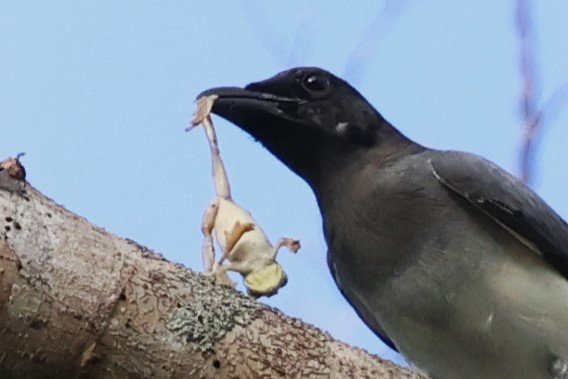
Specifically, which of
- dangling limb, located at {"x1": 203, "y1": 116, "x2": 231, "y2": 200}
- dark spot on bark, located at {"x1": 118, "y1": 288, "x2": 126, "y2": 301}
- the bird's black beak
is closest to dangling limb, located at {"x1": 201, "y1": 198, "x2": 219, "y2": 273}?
dangling limb, located at {"x1": 203, "y1": 116, "x2": 231, "y2": 200}

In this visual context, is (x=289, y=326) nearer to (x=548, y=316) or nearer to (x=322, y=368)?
(x=322, y=368)

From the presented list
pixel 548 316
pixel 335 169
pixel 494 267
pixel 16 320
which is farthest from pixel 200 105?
pixel 16 320

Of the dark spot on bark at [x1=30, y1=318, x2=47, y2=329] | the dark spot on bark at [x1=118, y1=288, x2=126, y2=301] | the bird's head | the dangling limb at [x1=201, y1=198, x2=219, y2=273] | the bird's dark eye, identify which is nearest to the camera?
the dark spot on bark at [x1=30, y1=318, x2=47, y2=329]

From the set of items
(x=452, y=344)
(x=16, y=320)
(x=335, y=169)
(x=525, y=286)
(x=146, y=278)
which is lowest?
(x=16, y=320)

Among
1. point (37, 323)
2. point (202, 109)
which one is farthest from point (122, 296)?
point (202, 109)

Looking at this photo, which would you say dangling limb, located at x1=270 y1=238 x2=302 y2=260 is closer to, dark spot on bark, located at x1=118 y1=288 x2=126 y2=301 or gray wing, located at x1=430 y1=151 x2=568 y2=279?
dark spot on bark, located at x1=118 y1=288 x2=126 y2=301

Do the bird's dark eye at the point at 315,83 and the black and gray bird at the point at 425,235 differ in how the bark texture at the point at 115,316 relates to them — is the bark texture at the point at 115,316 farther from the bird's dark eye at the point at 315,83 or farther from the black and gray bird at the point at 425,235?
the bird's dark eye at the point at 315,83

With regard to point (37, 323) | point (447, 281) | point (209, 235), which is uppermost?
point (447, 281)

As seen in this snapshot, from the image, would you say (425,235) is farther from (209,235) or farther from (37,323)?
(37,323)
